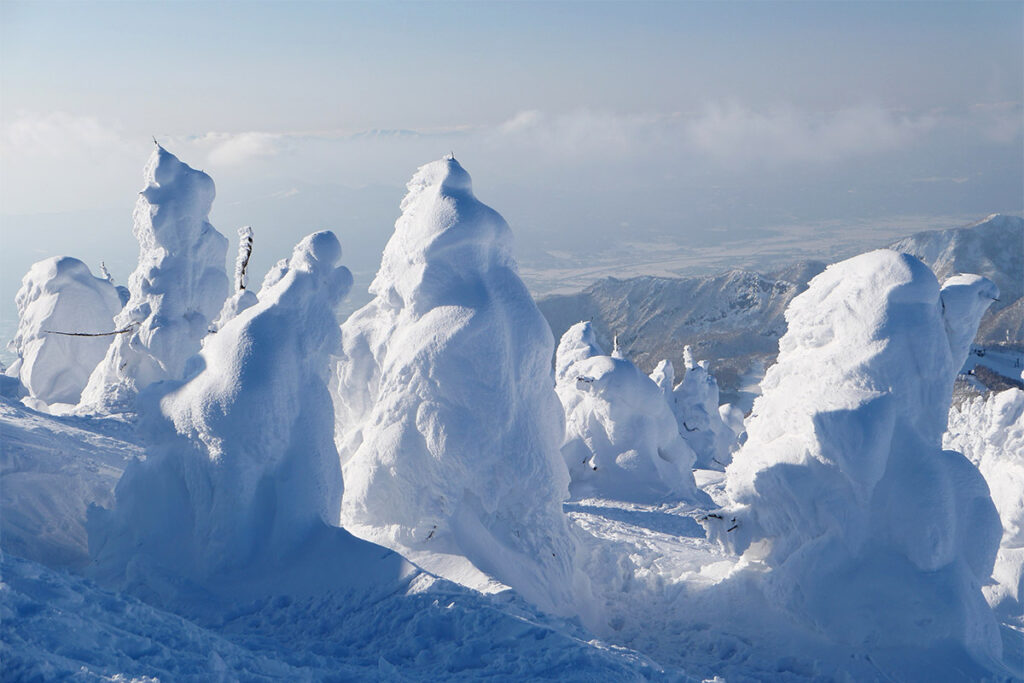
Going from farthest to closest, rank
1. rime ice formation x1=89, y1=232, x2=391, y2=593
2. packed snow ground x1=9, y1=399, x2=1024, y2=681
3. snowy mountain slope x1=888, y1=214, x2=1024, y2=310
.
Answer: snowy mountain slope x1=888, y1=214, x2=1024, y2=310, rime ice formation x1=89, y1=232, x2=391, y2=593, packed snow ground x1=9, y1=399, x2=1024, y2=681

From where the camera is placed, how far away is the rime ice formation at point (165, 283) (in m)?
20.2

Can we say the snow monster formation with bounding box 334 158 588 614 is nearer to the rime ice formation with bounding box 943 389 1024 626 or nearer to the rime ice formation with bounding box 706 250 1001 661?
the rime ice formation with bounding box 706 250 1001 661

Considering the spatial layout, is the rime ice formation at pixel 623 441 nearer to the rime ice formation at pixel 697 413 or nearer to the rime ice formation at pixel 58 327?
the rime ice formation at pixel 697 413

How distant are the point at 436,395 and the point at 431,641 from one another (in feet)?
12.2

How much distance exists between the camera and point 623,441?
21.3m

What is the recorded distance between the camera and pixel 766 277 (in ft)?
556

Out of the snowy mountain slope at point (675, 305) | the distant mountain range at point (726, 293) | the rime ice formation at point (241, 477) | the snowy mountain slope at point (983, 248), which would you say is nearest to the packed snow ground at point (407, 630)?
the rime ice formation at point (241, 477)

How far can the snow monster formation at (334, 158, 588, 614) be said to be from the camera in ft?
37.6

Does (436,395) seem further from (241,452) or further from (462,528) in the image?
(241,452)

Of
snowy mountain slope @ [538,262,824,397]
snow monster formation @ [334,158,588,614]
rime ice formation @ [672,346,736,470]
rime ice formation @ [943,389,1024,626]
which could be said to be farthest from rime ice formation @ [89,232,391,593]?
snowy mountain slope @ [538,262,824,397]

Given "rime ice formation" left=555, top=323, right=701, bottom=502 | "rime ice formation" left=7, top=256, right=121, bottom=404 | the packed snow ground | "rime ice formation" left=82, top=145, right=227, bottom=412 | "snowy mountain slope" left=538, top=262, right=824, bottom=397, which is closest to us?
the packed snow ground

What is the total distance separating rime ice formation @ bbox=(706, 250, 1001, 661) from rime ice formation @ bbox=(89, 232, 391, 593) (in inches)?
225

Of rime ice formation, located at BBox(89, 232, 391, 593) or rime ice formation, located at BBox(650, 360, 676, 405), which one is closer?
rime ice formation, located at BBox(89, 232, 391, 593)

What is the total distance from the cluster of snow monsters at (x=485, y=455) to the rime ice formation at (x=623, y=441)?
8619 millimetres
